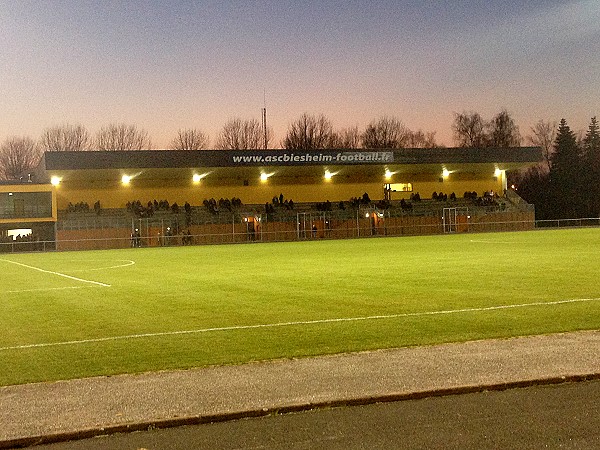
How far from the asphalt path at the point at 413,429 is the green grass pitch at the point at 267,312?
2.91m

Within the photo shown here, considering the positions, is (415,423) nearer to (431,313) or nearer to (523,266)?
(431,313)

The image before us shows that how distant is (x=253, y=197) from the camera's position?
235 ft

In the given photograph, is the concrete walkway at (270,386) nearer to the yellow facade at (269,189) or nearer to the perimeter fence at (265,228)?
the perimeter fence at (265,228)

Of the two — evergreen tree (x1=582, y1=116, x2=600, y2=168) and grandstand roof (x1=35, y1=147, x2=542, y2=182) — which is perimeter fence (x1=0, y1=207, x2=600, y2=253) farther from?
evergreen tree (x1=582, y1=116, x2=600, y2=168)

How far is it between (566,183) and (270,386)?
318 ft

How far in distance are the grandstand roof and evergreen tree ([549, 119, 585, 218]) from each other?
28079 mm

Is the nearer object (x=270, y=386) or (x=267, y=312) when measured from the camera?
(x=270, y=386)

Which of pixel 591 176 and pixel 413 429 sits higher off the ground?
pixel 591 176

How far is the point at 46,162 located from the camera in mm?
58781

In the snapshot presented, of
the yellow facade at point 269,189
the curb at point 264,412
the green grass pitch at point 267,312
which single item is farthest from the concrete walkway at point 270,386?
the yellow facade at point 269,189

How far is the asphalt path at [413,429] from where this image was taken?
6.11m

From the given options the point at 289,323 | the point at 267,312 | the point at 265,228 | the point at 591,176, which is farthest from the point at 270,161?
the point at 591,176

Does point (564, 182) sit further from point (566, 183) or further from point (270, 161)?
point (270, 161)

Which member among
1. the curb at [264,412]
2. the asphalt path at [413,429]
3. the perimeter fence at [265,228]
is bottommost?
the asphalt path at [413,429]
